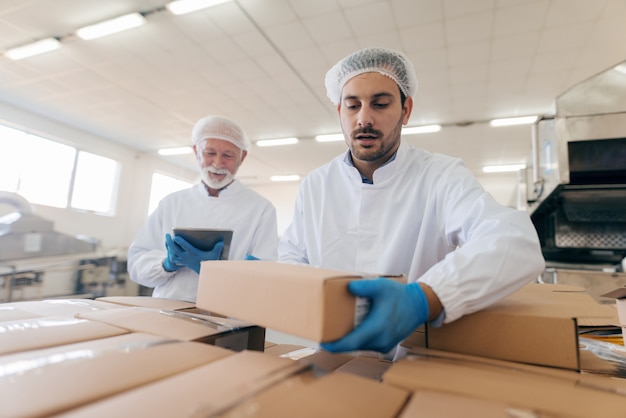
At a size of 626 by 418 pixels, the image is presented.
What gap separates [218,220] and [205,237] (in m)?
0.44

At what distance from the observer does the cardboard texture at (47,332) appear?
53 cm

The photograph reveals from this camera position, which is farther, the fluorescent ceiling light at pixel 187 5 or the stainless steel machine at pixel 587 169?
the fluorescent ceiling light at pixel 187 5

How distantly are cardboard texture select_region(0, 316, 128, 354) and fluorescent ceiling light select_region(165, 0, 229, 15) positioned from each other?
8.90 ft

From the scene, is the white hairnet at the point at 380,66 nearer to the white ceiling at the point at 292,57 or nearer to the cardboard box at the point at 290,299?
the cardboard box at the point at 290,299

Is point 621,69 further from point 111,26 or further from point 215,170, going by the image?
point 111,26

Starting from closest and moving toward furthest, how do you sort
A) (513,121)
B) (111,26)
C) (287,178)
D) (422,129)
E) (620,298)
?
(620,298), (111,26), (513,121), (422,129), (287,178)

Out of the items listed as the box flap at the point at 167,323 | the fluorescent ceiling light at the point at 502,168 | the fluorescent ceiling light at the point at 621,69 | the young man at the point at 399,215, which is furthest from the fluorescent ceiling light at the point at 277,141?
the box flap at the point at 167,323

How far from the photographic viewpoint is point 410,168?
115 cm

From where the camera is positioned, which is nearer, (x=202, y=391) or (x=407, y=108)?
(x=202, y=391)

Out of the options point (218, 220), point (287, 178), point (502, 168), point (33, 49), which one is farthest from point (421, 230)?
point (287, 178)

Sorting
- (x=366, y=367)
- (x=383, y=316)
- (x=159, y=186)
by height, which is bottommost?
(x=366, y=367)

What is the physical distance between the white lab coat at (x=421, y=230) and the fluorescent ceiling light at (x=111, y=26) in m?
2.65

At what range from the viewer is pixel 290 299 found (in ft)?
1.62

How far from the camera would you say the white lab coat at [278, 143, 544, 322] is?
2.10ft
